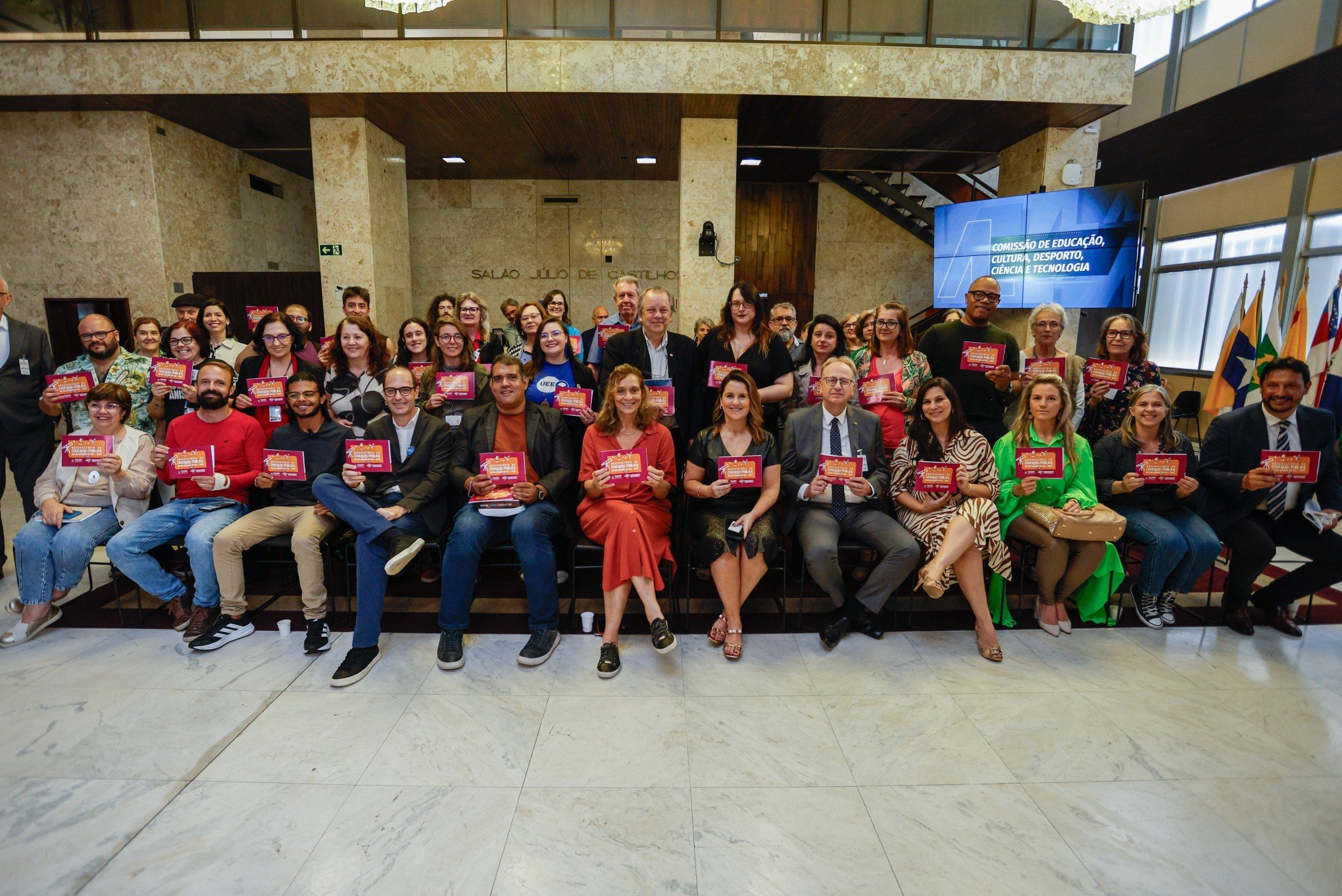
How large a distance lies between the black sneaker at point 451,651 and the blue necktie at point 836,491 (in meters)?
2.08

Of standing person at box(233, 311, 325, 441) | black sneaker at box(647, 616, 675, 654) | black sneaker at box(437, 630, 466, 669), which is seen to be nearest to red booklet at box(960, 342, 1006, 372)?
black sneaker at box(647, 616, 675, 654)

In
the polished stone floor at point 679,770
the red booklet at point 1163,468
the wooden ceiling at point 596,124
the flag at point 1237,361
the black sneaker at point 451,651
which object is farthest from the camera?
the wooden ceiling at point 596,124

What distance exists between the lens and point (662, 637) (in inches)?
120

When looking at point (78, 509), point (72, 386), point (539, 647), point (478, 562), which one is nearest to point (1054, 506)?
point (539, 647)

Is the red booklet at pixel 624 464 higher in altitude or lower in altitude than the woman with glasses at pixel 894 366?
lower

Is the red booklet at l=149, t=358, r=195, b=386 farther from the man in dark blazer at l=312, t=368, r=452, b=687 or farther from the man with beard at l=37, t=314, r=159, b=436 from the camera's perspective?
the man in dark blazer at l=312, t=368, r=452, b=687

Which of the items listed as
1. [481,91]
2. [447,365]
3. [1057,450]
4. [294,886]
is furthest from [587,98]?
[294,886]

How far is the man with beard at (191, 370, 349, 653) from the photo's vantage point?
323cm

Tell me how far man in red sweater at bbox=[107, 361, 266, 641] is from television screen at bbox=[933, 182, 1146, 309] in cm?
751

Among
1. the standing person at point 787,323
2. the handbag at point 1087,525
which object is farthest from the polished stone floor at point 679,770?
the standing person at point 787,323

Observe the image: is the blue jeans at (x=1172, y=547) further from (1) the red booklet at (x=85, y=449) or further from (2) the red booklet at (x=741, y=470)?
(1) the red booklet at (x=85, y=449)

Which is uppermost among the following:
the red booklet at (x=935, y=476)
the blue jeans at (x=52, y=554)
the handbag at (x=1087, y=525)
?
the red booklet at (x=935, y=476)

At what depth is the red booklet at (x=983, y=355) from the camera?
385 cm

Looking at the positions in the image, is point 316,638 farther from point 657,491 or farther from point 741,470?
point 741,470
